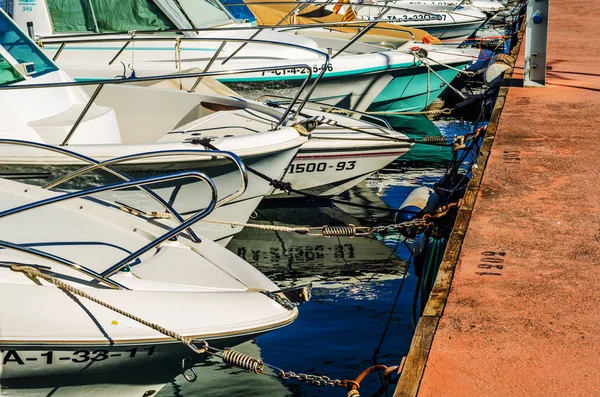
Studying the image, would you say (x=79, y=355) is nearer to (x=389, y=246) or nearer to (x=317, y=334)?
(x=317, y=334)

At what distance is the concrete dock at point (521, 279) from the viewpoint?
395 centimetres

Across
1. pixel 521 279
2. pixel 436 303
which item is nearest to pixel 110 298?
pixel 436 303

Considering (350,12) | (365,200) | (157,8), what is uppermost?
(157,8)

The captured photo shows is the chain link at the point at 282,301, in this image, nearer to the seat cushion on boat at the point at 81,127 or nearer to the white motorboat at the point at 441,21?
the seat cushion on boat at the point at 81,127

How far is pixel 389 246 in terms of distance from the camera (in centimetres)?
912

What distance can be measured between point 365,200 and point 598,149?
3.58 meters

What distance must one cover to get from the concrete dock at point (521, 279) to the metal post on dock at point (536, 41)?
1.62m

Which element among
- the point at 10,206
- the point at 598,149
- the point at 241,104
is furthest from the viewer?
the point at 241,104

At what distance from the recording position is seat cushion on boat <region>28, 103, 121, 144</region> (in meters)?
7.41

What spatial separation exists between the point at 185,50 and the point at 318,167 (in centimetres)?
303

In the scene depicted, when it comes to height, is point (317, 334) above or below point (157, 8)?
below

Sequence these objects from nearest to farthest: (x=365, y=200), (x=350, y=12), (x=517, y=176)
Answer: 1. (x=517, y=176)
2. (x=365, y=200)
3. (x=350, y=12)

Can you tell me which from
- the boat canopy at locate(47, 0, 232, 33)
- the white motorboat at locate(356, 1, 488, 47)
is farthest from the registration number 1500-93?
the white motorboat at locate(356, 1, 488, 47)

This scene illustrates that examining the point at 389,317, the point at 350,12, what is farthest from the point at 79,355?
the point at 350,12
